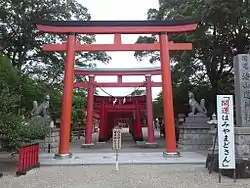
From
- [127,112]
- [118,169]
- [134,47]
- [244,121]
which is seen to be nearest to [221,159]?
[244,121]

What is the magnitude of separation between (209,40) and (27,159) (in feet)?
43.1

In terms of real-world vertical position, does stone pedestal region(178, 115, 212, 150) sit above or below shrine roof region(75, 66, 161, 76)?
below

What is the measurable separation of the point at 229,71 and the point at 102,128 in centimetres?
1001

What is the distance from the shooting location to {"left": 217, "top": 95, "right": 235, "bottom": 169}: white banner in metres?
8.70

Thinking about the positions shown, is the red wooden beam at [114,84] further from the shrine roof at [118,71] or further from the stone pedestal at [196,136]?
the stone pedestal at [196,136]

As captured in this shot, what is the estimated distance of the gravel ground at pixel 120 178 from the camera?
8328mm

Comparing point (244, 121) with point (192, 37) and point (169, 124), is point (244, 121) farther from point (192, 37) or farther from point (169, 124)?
point (192, 37)

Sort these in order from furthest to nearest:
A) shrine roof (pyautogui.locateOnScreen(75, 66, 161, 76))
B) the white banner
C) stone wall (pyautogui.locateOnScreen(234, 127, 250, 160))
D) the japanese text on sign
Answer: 1. shrine roof (pyautogui.locateOnScreen(75, 66, 161, 76))
2. the japanese text on sign
3. stone wall (pyautogui.locateOnScreen(234, 127, 250, 160))
4. the white banner

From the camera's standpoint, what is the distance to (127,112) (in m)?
25.7

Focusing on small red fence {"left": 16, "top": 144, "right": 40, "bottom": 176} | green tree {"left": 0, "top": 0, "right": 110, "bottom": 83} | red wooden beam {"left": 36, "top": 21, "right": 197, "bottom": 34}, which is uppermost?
green tree {"left": 0, "top": 0, "right": 110, "bottom": 83}

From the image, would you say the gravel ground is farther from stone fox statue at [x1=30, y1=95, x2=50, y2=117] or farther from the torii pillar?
the torii pillar

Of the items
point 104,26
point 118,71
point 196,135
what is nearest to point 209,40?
point 196,135

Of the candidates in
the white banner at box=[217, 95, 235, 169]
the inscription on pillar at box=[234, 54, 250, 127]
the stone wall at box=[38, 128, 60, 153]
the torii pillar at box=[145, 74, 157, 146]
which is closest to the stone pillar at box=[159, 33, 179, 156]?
the inscription on pillar at box=[234, 54, 250, 127]

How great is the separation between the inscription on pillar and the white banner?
54.2 inches
